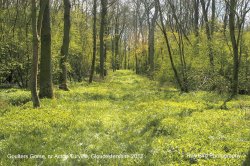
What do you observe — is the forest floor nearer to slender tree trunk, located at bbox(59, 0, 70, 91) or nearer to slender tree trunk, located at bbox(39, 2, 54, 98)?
slender tree trunk, located at bbox(39, 2, 54, 98)

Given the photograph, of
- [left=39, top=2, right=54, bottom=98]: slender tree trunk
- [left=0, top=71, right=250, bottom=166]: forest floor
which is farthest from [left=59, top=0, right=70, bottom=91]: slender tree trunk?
[left=0, top=71, right=250, bottom=166]: forest floor

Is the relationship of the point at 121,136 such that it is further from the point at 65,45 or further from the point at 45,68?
the point at 65,45

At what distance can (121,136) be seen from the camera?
362 inches

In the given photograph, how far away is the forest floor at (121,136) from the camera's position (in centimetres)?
700

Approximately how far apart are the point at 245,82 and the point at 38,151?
2043cm

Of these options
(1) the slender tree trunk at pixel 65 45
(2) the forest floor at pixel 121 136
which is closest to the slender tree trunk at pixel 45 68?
(2) the forest floor at pixel 121 136

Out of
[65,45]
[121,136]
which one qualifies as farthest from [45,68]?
[121,136]

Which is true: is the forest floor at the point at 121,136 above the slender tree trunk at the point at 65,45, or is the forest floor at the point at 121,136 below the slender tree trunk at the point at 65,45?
below

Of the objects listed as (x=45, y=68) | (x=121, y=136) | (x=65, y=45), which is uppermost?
(x=65, y=45)

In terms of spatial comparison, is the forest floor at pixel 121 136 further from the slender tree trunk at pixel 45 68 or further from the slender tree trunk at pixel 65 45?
the slender tree trunk at pixel 65 45

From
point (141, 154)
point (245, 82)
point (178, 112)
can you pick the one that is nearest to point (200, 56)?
point (245, 82)

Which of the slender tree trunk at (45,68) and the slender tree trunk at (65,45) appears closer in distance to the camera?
the slender tree trunk at (45,68)

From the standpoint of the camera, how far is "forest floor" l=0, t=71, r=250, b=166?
7.00 meters

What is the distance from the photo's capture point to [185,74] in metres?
24.9
